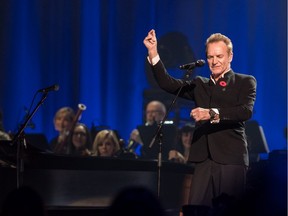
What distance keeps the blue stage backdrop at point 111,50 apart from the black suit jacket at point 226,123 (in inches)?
251

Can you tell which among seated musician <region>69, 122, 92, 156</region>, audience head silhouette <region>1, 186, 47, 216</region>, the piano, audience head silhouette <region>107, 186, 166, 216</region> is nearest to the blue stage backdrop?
seated musician <region>69, 122, 92, 156</region>

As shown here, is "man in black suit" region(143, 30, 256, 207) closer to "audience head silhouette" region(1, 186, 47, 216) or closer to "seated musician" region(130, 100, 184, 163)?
"audience head silhouette" region(1, 186, 47, 216)

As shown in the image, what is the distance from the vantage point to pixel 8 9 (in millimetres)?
10969

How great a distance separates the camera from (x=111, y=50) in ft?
36.7

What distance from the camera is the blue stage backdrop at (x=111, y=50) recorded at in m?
10.7

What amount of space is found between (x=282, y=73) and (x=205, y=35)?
4.57ft

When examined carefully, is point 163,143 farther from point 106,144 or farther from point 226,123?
point 226,123

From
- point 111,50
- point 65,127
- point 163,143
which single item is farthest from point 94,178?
point 111,50

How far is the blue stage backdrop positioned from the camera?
1073 centimetres

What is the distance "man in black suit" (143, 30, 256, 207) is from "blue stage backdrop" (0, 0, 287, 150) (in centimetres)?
638

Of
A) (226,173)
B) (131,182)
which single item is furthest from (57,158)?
(226,173)

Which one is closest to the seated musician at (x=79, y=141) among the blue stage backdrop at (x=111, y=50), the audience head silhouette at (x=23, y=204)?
the blue stage backdrop at (x=111, y=50)

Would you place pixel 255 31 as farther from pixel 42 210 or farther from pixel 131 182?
pixel 42 210

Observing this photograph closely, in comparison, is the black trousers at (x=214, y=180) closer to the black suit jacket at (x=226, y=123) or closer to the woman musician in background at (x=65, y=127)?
the black suit jacket at (x=226, y=123)
